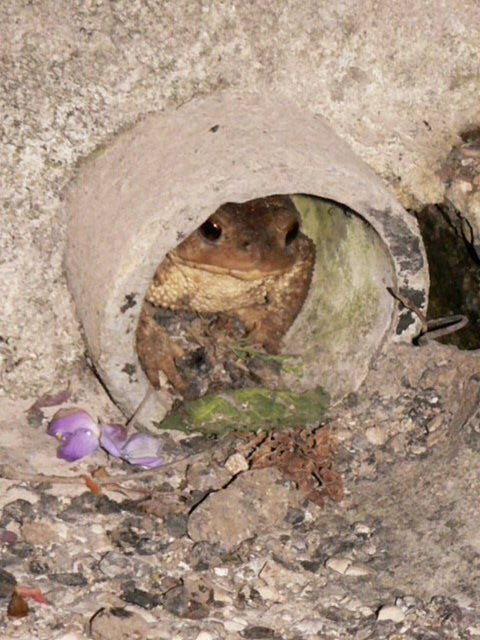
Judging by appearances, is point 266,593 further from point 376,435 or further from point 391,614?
point 376,435

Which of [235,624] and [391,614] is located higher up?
[235,624]

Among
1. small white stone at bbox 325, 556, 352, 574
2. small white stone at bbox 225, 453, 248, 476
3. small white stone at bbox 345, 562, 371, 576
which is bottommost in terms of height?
small white stone at bbox 345, 562, 371, 576

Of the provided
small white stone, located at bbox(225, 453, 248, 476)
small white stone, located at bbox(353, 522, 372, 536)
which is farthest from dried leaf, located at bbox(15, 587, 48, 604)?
small white stone, located at bbox(353, 522, 372, 536)

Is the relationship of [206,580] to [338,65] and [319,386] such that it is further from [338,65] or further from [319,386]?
[338,65]

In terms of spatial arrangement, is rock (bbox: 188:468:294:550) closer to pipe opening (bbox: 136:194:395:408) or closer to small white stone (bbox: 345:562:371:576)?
small white stone (bbox: 345:562:371:576)

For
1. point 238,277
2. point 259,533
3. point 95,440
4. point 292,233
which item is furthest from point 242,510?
point 292,233

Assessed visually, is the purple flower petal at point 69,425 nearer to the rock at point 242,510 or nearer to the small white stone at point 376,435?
the rock at point 242,510

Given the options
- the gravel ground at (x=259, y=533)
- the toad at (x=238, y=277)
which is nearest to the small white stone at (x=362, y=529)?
the gravel ground at (x=259, y=533)
